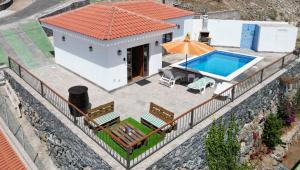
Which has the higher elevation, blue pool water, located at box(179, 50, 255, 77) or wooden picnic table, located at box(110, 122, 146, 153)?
blue pool water, located at box(179, 50, 255, 77)

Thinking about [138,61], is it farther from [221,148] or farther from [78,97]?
[221,148]

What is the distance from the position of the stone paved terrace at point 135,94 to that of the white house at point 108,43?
0.57 meters

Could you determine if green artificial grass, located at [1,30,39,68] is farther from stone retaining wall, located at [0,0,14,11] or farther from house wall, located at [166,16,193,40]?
house wall, located at [166,16,193,40]

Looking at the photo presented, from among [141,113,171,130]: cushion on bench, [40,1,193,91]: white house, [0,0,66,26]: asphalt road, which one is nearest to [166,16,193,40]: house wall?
[40,1,193,91]: white house

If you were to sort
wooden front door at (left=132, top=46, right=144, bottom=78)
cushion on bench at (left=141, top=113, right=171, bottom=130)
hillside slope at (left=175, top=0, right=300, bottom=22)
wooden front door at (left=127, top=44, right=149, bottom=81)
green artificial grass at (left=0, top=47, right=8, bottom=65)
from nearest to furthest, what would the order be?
cushion on bench at (left=141, top=113, right=171, bottom=130) < wooden front door at (left=127, top=44, right=149, bottom=81) < wooden front door at (left=132, top=46, right=144, bottom=78) < green artificial grass at (left=0, top=47, right=8, bottom=65) < hillside slope at (left=175, top=0, right=300, bottom=22)

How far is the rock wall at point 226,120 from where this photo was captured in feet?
40.1

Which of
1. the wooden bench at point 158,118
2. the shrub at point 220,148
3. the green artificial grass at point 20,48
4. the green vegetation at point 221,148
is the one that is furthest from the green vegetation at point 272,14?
the wooden bench at point 158,118

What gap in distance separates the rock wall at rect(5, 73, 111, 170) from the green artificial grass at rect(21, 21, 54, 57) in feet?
19.1

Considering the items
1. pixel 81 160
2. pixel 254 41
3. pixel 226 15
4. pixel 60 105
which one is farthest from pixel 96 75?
pixel 226 15

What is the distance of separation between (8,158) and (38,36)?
495 inches

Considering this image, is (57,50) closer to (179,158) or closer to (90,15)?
(90,15)

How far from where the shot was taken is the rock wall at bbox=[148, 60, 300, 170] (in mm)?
12211

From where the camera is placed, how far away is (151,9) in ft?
74.7

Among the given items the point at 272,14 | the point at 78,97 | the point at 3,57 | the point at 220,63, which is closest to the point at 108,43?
the point at 78,97
